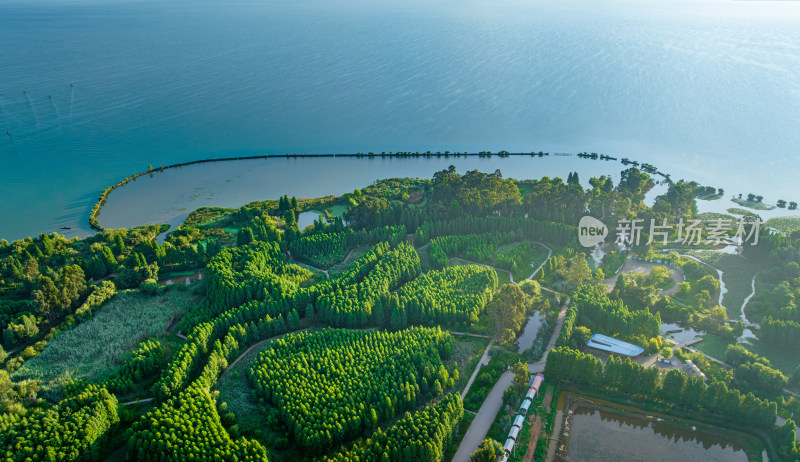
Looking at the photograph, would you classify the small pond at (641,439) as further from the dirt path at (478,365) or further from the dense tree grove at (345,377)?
the dense tree grove at (345,377)

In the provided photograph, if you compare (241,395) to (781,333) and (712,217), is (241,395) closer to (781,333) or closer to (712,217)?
(781,333)

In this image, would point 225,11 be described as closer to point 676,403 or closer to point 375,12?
point 375,12

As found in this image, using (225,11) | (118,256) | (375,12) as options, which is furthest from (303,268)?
(225,11)

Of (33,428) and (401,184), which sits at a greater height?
(401,184)

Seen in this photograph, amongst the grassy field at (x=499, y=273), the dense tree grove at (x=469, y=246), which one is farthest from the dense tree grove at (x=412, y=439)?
the dense tree grove at (x=469, y=246)

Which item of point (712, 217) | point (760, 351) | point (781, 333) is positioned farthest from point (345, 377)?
point (712, 217)
